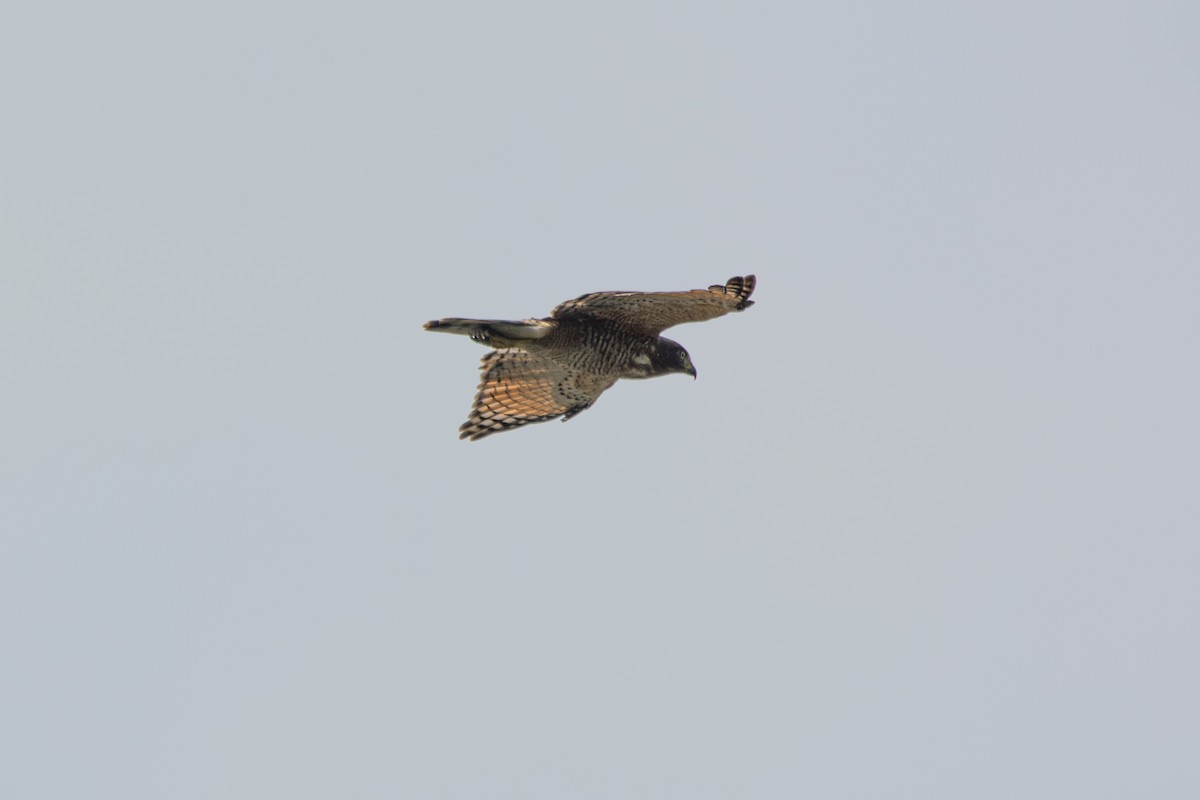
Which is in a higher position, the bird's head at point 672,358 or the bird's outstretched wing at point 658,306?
the bird's outstretched wing at point 658,306

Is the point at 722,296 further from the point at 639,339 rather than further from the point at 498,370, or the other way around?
the point at 498,370

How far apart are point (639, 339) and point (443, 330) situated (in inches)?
88.4

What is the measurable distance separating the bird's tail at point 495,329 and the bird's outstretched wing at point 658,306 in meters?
0.30

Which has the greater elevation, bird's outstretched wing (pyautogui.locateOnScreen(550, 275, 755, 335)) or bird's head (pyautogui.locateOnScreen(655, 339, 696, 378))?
bird's outstretched wing (pyautogui.locateOnScreen(550, 275, 755, 335))

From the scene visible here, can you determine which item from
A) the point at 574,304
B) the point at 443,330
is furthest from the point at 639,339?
the point at 443,330

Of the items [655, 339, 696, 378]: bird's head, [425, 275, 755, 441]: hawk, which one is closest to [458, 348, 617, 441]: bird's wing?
[425, 275, 755, 441]: hawk

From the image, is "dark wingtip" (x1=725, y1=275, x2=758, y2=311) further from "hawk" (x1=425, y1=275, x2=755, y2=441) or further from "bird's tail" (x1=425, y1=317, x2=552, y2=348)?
"bird's tail" (x1=425, y1=317, x2=552, y2=348)

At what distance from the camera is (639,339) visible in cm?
1898

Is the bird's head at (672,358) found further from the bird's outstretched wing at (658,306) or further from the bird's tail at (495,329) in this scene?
the bird's tail at (495,329)

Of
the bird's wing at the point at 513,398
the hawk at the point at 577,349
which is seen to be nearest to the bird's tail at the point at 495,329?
the hawk at the point at 577,349

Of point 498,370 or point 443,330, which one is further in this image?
point 498,370

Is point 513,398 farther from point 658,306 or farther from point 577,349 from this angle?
point 658,306

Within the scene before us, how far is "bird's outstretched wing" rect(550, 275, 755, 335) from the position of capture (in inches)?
702

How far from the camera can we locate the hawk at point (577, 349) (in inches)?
708
